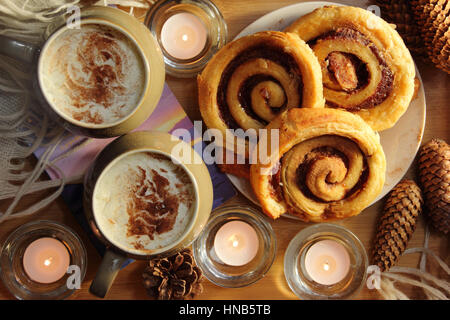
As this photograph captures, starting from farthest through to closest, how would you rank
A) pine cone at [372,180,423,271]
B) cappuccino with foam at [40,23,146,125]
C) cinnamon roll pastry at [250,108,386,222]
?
pine cone at [372,180,423,271] → cinnamon roll pastry at [250,108,386,222] → cappuccino with foam at [40,23,146,125]

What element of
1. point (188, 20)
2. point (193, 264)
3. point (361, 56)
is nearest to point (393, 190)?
point (361, 56)

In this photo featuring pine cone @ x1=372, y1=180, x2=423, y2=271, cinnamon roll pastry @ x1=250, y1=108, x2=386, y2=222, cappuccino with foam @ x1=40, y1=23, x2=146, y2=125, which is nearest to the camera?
cappuccino with foam @ x1=40, y1=23, x2=146, y2=125

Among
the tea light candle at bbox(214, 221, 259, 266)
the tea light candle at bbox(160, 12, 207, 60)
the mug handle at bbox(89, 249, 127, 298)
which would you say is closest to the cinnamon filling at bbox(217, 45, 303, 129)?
the tea light candle at bbox(160, 12, 207, 60)

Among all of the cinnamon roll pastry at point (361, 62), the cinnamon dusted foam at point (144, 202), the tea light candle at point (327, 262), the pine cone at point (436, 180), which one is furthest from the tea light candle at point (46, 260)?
the pine cone at point (436, 180)

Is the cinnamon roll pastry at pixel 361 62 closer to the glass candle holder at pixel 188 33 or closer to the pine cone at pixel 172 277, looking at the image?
the glass candle holder at pixel 188 33

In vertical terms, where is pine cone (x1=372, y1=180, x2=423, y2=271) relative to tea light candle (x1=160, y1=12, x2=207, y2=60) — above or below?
below

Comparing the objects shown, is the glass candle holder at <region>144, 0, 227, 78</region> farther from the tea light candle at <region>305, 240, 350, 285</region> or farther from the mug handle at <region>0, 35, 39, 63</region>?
the tea light candle at <region>305, 240, 350, 285</region>

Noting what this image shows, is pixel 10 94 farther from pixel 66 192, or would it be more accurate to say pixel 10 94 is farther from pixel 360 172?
pixel 360 172

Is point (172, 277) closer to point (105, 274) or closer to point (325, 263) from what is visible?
point (105, 274)
